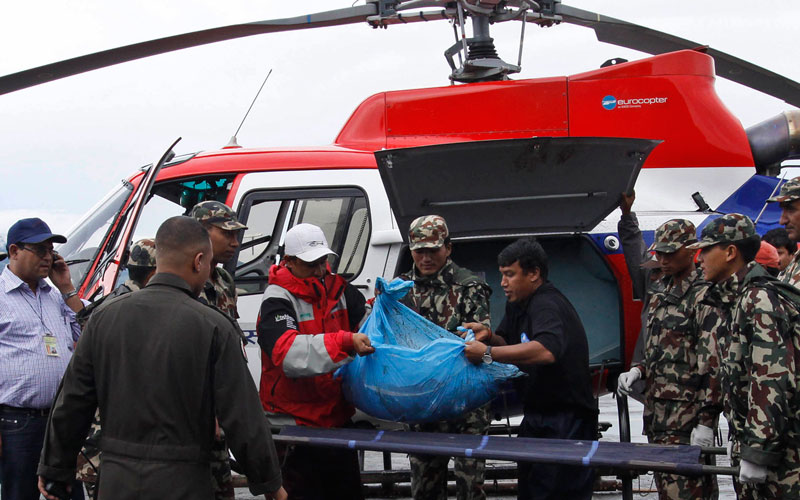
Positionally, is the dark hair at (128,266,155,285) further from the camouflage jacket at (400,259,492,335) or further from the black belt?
the camouflage jacket at (400,259,492,335)

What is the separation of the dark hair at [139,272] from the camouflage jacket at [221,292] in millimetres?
310

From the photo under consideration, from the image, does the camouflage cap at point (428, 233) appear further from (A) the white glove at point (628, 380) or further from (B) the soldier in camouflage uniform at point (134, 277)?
(B) the soldier in camouflage uniform at point (134, 277)

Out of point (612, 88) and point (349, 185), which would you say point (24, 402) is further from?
point (612, 88)

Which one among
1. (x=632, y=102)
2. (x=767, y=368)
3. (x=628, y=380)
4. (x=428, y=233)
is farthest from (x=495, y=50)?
(x=767, y=368)

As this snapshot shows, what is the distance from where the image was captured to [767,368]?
354 cm

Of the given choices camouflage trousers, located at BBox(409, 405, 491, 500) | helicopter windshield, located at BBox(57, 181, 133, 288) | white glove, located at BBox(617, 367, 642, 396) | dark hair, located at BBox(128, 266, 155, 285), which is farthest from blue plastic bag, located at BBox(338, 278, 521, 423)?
helicopter windshield, located at BBox(57, 181, 133, 288)

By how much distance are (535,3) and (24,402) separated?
4611 mm

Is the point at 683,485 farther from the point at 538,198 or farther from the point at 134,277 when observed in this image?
the point at 134,277

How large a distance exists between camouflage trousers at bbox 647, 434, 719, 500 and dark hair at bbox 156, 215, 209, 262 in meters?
2.66

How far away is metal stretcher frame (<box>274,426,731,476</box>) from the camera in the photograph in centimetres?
379

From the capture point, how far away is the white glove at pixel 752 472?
358cm

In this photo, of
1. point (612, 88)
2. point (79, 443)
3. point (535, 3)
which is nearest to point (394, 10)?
point (535, 3)

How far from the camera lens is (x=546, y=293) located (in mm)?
4531

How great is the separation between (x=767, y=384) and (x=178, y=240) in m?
2.39
